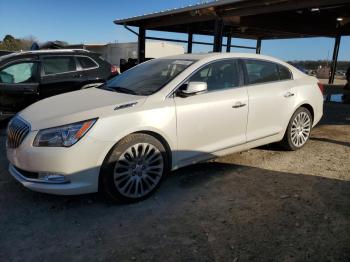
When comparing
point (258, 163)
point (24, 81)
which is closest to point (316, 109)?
point (258, 163)

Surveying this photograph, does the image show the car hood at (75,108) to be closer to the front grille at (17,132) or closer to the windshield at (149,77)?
the front grille at (17,132)

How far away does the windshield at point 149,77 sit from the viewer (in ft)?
14.1

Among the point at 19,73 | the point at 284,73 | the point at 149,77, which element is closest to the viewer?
the point at 149,77

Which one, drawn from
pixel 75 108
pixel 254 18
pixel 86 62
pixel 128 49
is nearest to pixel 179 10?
pixel 254 18

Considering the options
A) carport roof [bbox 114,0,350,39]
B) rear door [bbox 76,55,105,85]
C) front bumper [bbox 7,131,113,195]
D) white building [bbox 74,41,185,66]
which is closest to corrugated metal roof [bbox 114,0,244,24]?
carport roof [bbox 114,0,350,39]

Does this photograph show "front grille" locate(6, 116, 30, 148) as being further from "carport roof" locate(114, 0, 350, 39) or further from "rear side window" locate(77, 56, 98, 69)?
"carport roof" locate(114, 0, 350, 39)

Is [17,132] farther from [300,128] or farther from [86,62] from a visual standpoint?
[86,62]

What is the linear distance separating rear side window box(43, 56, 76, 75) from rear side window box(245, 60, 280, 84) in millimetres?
4222

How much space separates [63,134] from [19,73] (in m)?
4.44

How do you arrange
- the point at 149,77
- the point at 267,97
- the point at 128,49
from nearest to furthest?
the point at 149,77 → the point at 267,97 → the point at 128,49

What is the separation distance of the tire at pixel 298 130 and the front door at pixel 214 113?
1122 millimetres

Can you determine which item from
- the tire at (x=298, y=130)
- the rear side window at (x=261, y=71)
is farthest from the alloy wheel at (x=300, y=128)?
the rear side window at (x=261, y=71)

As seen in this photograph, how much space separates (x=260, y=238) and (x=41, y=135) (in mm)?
2307

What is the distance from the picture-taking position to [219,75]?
4.64 meters
